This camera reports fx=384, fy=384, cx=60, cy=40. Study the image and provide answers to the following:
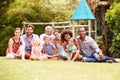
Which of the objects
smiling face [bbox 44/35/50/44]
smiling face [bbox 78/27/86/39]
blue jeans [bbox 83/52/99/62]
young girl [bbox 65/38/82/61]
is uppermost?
smiling face [bbox 78/27/86/39]

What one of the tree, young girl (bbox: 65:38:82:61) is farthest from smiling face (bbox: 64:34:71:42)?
the tree

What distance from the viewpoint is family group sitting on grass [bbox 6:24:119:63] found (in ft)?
34.9

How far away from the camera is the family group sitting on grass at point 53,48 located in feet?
34.9

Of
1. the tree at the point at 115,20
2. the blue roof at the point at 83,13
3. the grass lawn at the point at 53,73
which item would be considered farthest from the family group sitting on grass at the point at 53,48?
the blue roof at the point at 83,13

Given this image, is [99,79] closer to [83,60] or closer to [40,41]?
[83,60]

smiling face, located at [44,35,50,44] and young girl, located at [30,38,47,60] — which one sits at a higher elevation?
smiling face, located at [44,35,50,44]

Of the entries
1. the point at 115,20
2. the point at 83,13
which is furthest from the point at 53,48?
the point at 83,13

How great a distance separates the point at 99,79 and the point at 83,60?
3909 millimetres

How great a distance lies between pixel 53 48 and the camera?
1141 cm

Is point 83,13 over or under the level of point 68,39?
over

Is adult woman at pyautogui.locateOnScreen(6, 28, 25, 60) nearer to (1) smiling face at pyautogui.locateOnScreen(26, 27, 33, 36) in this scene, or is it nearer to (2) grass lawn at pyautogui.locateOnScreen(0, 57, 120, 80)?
(1) smiling face at pyautogui.locateOnScreen(26, 27, 33, 36)

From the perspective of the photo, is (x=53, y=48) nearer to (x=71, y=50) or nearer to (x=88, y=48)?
(x=71, y=50)

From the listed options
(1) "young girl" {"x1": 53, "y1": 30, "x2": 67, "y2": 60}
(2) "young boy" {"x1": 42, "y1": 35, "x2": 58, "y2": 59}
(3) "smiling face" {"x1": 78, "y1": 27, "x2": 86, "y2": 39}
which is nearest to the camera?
(3) "smiling face" {"x1": 78, "y1": 27, "x2": 86, "y2": 39}

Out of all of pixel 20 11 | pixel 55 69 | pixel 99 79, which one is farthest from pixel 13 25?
pixel 99 79
